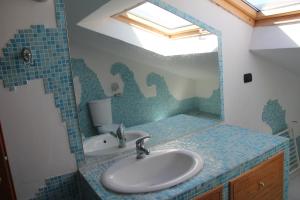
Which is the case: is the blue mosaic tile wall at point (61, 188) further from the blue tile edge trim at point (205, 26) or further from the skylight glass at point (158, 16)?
the blue tile edge trim at point (205, 26)

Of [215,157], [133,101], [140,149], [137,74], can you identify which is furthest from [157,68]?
[215,157]

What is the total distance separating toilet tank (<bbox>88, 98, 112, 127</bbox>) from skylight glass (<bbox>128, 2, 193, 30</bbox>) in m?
0.56

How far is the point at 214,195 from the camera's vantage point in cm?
129

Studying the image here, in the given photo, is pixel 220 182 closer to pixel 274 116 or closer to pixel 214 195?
pixel 214 195

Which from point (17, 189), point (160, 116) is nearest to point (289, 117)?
point (160, 116)

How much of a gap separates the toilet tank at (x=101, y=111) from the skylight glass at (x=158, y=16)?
56 centimetres

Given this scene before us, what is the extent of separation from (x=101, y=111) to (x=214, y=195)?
748 mm

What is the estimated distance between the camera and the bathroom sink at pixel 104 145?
146 centimetres

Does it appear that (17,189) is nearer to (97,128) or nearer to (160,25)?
(97,128)

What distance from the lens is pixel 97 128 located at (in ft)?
4.97

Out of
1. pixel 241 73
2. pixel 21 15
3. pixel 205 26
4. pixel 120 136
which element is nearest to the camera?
pixel 21 15

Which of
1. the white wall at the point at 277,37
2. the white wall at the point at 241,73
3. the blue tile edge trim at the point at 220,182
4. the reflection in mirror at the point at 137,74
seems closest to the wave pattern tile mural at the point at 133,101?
the reflection in mirror at the point at 137,74

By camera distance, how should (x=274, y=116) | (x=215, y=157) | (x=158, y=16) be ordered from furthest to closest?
(x=274, y=116) < (x=158, y=16) < (x=215, y=157)

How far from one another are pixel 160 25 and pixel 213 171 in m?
0.96
